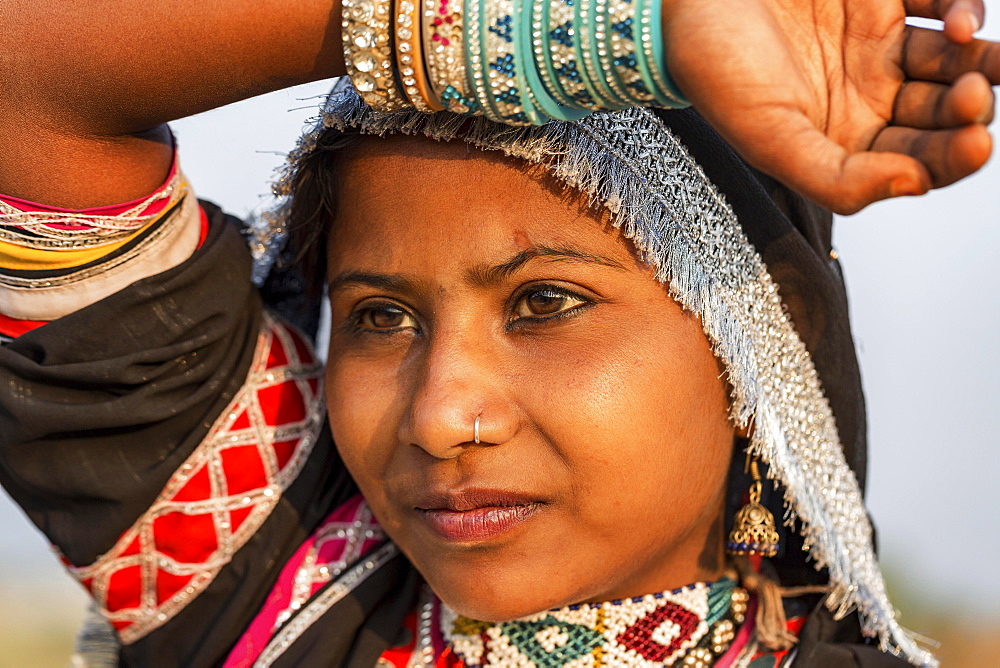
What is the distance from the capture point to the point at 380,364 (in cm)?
197

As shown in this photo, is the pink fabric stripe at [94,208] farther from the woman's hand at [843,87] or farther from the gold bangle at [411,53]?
the woman's hand at [843,87]

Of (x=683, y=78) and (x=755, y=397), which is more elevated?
(x=683, y=78)

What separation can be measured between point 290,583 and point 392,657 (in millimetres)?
269

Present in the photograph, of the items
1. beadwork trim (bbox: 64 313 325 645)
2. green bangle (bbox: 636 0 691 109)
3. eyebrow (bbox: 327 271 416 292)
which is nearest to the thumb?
green bangle (bbox: 636 0 691 109)

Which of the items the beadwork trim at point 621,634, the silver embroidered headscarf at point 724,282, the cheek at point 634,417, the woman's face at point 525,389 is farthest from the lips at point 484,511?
the silver embroidered headscarf at point 724,282

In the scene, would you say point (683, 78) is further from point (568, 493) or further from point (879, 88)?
point (568, 493)

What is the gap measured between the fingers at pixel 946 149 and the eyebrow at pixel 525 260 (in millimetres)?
601

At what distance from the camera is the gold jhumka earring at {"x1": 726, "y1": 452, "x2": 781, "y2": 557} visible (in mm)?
1997

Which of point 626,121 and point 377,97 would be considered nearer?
point 377,97

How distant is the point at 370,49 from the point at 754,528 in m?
1.15

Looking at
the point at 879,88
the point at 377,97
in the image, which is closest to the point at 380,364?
the point at 377,97

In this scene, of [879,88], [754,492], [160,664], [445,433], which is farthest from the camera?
[160,664]

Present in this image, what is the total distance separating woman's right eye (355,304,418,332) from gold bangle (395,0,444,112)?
520mm

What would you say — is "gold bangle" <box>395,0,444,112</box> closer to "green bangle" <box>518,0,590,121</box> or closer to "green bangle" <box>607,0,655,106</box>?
"green bangle" <box>518,0,590,121</box>
